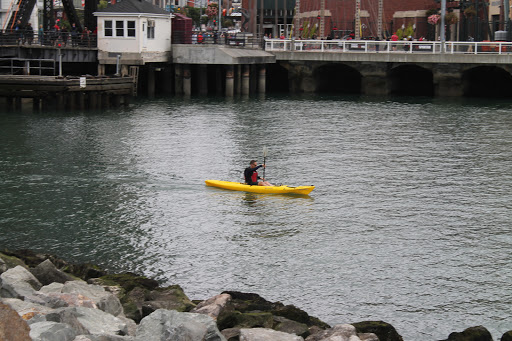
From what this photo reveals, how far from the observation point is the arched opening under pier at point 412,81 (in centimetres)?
6788

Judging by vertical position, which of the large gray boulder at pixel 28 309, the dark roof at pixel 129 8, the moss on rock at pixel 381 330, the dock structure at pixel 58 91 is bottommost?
the moss on rock at pixel 381 330

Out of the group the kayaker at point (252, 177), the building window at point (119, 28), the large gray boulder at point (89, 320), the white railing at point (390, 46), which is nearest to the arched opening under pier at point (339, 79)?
the white railing at point (390, 46)

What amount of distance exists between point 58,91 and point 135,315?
35542 millimetres

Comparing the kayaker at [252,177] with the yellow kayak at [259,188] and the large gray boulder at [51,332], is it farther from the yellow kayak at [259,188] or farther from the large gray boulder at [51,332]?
the large gray boulder at [51,332]

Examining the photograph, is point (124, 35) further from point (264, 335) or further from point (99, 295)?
point (264, 335)

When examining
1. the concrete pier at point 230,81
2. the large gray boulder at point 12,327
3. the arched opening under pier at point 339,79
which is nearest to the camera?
the large gray boulder at point 12,327

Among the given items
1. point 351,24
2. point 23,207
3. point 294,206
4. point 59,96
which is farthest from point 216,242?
point 351,24

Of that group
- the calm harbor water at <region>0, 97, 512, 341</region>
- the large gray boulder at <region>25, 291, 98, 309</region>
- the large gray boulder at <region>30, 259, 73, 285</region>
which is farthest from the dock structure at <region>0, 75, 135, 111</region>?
the large gray boulder at <region>25, 291, 98, 309</region>

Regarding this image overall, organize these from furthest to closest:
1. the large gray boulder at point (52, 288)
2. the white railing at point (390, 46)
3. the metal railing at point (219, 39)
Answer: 1. the metal railing at point (219, 39)
2. the white railing at point (390, 46)
3. the large gray boulder at point (52, 288)

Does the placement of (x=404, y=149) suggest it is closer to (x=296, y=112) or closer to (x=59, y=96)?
(x=296, y=112)

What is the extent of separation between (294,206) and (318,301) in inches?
349

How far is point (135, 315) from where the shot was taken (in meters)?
16.2

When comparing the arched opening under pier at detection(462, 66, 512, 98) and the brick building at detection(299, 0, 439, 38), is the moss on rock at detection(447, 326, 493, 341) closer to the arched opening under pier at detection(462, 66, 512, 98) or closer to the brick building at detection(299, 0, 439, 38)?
the arched opening under pier at detection(462, 66, 512, 98)

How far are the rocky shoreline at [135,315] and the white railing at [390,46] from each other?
152 feet
